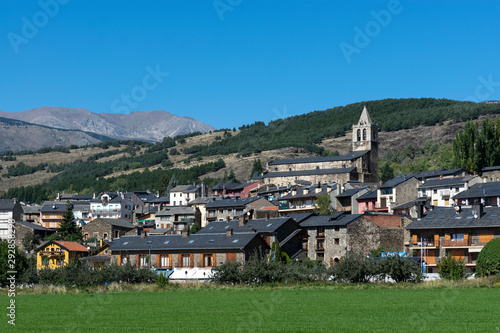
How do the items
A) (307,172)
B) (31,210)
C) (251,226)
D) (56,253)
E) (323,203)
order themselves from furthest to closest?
(307,172) → (31,210) → (323,203) → (56,253) → (251,226)

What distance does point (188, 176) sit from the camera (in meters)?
172

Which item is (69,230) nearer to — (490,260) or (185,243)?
(185,243)

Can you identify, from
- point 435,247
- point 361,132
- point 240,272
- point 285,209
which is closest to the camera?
point 240,272

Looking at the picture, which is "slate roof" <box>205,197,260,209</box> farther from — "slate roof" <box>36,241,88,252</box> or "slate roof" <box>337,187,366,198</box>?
"slate roof" <box>36,241,88,252</box>

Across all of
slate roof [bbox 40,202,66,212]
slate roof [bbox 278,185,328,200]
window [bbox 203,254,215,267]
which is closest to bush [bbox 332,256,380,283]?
window [bbox 203,254,215,267]

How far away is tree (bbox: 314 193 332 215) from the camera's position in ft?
280

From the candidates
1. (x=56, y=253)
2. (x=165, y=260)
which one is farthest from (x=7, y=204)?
(x=165, y=260)

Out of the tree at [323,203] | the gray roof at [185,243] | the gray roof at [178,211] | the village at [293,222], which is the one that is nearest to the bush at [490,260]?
the village at [293,222]

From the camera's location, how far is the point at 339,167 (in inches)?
4995

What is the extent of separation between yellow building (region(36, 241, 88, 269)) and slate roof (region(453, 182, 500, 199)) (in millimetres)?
43825

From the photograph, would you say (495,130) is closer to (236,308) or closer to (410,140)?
(236,308)

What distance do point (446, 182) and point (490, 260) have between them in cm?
3624

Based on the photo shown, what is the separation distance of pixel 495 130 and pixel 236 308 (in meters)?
75.8

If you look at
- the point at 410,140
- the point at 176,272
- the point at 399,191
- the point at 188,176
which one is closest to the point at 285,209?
the point at 399,191
